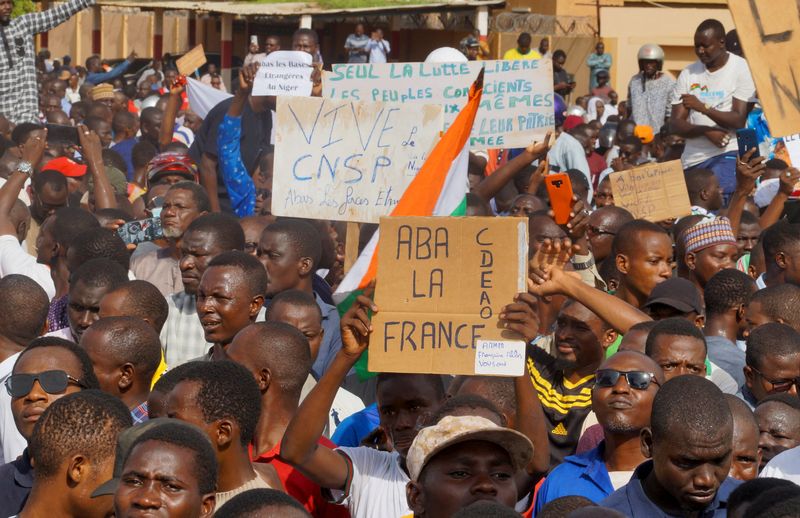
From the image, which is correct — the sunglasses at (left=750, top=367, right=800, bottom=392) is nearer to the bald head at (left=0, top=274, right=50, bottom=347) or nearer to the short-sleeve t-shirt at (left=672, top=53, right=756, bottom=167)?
the bald head at (left=0, top=274, right=50, bottom=347)

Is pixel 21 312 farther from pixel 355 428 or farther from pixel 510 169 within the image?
pixel 510 169

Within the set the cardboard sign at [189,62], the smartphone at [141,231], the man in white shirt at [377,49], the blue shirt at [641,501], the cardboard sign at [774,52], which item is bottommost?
the blue shirt at [641,501]

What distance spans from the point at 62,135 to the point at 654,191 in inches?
220

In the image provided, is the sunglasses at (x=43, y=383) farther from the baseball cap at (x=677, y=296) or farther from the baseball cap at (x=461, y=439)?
the baseball cap at (x=677, y=296)

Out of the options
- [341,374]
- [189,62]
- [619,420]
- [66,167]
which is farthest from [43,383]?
[189,62]

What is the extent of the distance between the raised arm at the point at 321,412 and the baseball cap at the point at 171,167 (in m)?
5.70

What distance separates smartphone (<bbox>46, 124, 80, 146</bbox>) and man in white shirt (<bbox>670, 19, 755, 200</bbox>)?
5.26m

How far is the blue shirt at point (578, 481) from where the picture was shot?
5.04 meters

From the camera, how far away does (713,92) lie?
451 inches

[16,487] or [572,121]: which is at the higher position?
[572,121]

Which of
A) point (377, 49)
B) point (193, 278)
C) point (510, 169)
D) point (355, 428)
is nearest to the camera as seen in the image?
point (355, 428)

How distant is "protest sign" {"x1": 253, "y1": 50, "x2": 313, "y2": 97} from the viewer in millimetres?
10164

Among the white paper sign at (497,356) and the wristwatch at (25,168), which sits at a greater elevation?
the wristwatch at (25,168)

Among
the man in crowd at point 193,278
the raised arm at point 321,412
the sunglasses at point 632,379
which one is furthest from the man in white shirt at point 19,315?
the sunglasses at point 632,379
